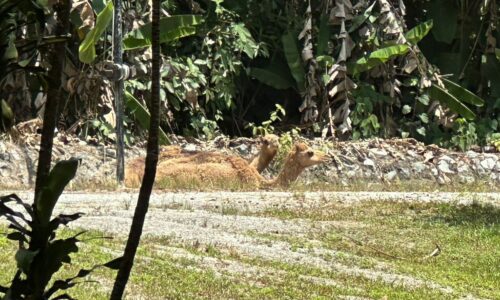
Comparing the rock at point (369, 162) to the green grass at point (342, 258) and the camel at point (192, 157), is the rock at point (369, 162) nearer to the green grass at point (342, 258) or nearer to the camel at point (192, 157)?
the camel at point (192, 157)

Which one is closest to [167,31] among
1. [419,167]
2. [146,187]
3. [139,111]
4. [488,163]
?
[139,111]

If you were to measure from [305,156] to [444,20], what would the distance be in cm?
600

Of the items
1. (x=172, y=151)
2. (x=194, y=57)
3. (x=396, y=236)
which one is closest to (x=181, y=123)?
(x=194, y=57)

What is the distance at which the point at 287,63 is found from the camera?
1983cm

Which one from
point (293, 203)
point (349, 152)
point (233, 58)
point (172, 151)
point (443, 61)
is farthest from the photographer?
point (443, 61)

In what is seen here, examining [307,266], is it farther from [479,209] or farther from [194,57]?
[194,57]

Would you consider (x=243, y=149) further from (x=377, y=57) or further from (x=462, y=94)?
(x=462, y=94)

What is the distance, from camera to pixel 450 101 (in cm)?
1908

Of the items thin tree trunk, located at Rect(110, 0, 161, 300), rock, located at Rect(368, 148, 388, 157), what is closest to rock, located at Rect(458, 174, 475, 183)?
rock, located at Rect(368, 148, 388, 157)

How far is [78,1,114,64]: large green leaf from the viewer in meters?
13.2

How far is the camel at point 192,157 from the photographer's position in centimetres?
1480

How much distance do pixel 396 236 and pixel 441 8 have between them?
33.4ft

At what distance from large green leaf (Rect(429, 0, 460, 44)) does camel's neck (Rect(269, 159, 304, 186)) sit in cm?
595

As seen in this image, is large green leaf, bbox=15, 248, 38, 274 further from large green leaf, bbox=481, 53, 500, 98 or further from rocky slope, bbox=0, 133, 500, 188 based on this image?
large green leaf, bbox=481, 53, 500, 98
